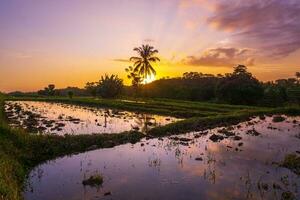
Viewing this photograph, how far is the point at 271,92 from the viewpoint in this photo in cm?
5888

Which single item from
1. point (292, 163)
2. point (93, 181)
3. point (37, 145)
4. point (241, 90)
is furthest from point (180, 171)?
point (241, 90)

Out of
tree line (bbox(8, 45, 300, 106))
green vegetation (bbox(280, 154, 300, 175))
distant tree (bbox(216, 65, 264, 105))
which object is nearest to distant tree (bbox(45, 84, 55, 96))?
tree line (bbox(8, 45, 300, 106))

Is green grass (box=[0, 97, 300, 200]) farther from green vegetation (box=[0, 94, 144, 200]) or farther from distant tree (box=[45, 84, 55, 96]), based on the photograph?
distant tree (box=[45, 84, 55, 96])

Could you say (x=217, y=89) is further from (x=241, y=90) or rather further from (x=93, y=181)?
(x=93, y=181)

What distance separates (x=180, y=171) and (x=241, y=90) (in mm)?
45859

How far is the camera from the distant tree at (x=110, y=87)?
81375 mm

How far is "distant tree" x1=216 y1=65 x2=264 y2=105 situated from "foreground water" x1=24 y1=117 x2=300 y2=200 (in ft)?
118

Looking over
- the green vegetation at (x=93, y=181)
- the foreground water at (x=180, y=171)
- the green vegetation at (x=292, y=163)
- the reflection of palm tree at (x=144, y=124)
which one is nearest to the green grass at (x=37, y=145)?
the foreground water at (x=180, y=171)

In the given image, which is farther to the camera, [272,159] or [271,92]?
[271,92]

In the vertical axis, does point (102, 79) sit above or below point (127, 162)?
above

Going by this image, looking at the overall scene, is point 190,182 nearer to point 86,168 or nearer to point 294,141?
point 86,168

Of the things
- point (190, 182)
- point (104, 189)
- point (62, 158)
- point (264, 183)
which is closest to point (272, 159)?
point (264, 183)

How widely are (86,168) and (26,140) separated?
4.85 meters

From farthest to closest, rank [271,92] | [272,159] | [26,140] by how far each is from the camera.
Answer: [271,92] < [26,140] < [272,159]
